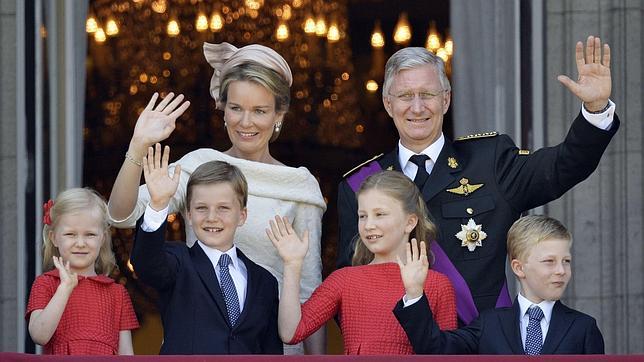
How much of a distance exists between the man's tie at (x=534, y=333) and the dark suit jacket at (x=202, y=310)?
721 mm

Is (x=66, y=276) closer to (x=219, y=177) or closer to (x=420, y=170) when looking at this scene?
(x=219, y=177)

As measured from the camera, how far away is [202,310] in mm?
4582

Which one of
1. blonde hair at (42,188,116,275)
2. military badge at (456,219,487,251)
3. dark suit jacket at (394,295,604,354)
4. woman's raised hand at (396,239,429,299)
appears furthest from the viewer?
military badge at (456,219,487,251)

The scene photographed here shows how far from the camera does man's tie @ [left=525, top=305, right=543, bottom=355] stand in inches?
177

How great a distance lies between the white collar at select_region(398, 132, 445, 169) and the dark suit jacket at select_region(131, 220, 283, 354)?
62 cm

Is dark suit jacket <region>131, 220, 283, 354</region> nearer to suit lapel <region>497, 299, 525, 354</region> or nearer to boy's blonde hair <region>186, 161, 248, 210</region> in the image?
boy's blonde hair <region>186, 161, 248, 210</region>

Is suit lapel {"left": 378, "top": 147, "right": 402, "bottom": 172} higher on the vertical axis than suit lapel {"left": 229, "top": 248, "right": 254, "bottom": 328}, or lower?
higher

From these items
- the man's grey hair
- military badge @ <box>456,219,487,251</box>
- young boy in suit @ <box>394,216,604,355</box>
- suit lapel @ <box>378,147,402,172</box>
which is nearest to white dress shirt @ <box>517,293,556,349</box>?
young boy in suit @ <box>394,216,604,355</box>

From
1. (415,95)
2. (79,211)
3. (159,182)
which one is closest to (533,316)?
(415,95)

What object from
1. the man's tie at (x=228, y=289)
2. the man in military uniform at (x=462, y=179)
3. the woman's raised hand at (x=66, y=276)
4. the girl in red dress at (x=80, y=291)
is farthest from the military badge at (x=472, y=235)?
the woman's raised hand at (x=66, y=276)

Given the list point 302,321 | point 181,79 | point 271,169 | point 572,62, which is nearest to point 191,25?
point 181,79

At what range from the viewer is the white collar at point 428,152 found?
4934 mm

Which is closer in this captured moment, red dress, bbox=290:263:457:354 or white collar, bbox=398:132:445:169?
red dress, bbox=290:263:457:354

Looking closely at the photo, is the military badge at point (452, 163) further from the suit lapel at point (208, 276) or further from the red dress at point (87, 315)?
the red dress at point (87, 315)
